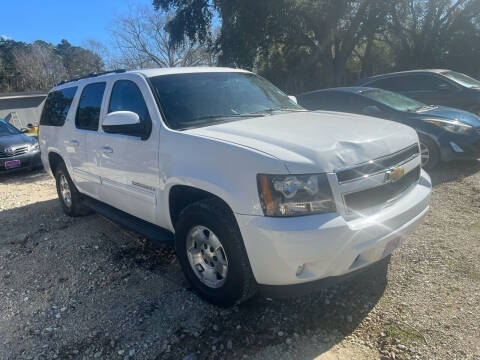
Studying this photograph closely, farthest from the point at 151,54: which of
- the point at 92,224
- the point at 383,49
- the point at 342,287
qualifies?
the point at 342,287

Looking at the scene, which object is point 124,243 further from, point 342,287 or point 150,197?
point 342,287

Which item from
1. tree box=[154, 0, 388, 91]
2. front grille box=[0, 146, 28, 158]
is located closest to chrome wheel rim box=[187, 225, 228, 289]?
front grille box=[0, 146, 28, 158]

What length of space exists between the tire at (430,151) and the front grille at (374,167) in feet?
11.5

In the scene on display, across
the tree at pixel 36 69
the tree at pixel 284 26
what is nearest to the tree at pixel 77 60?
the tree at pixel 36 69

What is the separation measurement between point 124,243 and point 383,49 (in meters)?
25.1

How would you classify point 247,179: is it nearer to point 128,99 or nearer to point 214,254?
point 214,254

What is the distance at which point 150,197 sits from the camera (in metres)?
3.37

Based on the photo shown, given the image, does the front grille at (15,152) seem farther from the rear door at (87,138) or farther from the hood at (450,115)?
the hood at (450,115)

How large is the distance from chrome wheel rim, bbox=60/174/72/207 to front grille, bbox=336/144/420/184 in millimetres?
4209

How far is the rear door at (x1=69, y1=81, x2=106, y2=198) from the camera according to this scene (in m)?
4.18

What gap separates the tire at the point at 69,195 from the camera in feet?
16.8

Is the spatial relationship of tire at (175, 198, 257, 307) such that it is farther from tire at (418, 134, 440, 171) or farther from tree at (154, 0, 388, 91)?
tree at (154, 0, 388, 91)

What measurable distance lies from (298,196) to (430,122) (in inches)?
186

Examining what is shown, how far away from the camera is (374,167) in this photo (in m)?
→ 2.55
